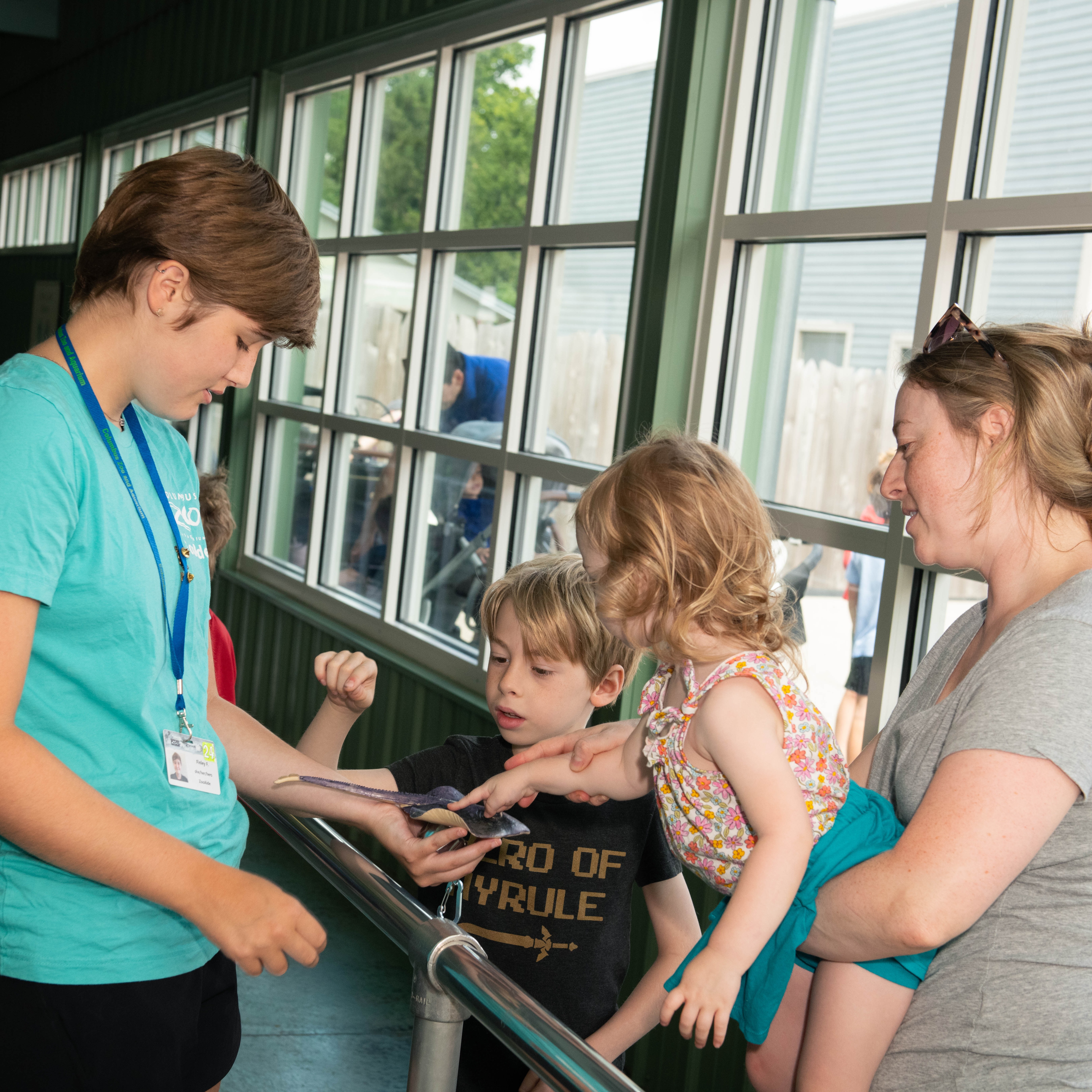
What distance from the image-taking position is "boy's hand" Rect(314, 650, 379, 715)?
64.1 inches

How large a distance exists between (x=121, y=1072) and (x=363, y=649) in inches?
116

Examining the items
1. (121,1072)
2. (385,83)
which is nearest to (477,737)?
(121,1072)

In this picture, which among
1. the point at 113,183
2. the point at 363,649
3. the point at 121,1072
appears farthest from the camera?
the point at 113,183

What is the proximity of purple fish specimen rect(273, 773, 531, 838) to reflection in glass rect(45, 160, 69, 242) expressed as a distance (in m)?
8.34

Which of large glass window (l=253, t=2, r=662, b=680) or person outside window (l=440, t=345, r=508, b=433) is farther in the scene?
person outside window (l=440, t=345, r=508, b=433)

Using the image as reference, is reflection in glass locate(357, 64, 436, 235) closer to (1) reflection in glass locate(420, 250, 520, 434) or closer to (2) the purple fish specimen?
(1) reflection in glass locate(420, 250, 520, 434)

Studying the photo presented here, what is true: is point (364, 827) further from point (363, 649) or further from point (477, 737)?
point (363, 649)

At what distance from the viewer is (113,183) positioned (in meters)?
7.57

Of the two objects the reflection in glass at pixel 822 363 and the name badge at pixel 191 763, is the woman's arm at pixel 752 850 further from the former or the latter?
the reflection in glass at pixel 822 363

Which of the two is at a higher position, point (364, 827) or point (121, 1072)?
point (364, 827)

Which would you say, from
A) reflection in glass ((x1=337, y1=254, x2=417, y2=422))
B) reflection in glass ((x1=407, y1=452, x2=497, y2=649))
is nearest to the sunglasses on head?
reflection in glass ((x1=407, y1=452, x2=497, y2=649))

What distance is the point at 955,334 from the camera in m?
1.26

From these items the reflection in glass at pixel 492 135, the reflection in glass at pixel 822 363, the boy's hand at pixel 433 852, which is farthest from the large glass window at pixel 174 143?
the boy's hand at pixel 433 852

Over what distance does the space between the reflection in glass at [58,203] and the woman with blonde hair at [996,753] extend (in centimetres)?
874
